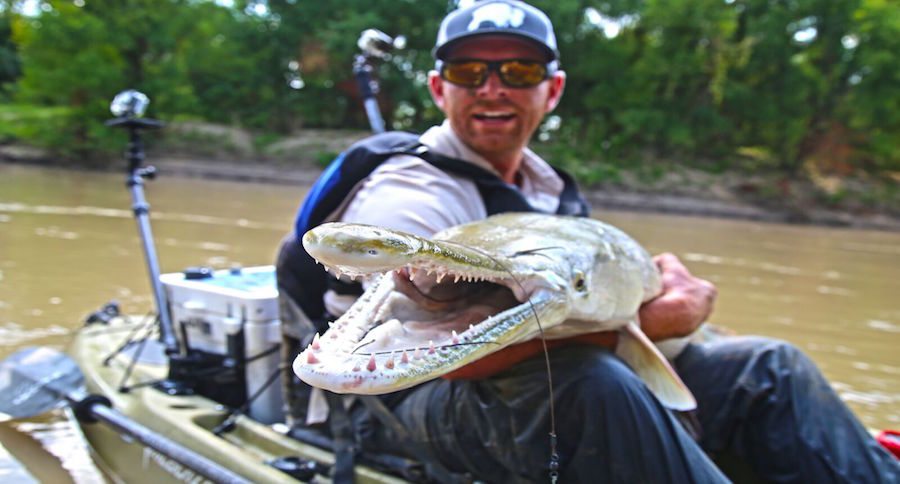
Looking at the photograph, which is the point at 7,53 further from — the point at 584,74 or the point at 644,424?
the point at 644,424

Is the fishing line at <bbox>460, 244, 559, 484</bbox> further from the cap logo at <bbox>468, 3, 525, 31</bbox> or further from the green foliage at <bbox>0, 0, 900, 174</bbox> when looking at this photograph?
the green foliage at <bbox>0, 0, 900, 174</bbox>

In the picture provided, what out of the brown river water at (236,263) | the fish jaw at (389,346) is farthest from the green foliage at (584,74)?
the fish jaw at (389,346)

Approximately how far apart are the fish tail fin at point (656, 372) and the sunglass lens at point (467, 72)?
973 millimetres

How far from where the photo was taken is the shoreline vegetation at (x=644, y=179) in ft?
74.0

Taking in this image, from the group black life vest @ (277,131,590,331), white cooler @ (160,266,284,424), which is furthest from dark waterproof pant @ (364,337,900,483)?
white cooler @ (160,266,284,424)

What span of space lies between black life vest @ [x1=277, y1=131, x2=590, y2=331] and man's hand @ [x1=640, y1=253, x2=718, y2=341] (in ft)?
1.66

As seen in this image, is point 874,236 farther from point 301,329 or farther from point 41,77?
point 41,77

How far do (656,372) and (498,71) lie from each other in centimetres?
110

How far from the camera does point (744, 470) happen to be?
247 cm

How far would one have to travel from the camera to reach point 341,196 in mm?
2283

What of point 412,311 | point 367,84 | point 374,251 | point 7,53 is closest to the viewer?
point 374,251

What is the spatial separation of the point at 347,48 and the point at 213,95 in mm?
6693

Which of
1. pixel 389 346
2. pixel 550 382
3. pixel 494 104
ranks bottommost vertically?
pixel 550 382

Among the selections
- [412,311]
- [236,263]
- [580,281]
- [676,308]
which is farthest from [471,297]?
[236,263]
